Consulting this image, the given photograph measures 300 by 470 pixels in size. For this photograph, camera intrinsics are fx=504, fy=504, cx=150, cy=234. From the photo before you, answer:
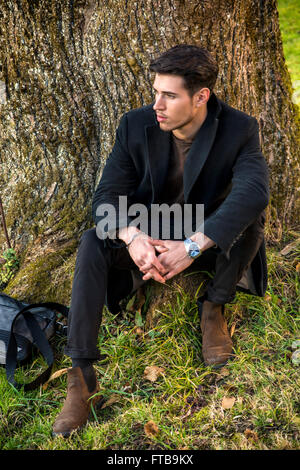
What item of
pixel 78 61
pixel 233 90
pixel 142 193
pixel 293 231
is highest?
pixel 78 61

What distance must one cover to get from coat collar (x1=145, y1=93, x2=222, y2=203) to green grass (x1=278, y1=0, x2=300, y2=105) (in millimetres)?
5302

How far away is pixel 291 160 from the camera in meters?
4.12

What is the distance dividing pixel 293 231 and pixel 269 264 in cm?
49

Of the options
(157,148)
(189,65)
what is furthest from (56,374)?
(189,65)

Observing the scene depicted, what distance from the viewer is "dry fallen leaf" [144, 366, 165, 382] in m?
3.23

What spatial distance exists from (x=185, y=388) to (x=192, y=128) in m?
1.64

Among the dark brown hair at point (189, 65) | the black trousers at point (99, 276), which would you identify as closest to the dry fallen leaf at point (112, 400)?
the black trousers at point (99, 276)

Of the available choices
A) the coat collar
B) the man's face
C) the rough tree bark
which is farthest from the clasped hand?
the rough tree bark

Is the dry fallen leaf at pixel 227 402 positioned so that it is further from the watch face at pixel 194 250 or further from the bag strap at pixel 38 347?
the bag strap at pixel 38 347

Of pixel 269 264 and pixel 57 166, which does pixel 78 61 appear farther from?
pixel 269 264

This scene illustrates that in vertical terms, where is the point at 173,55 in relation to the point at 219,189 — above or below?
above

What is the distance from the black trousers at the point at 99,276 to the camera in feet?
9.77
